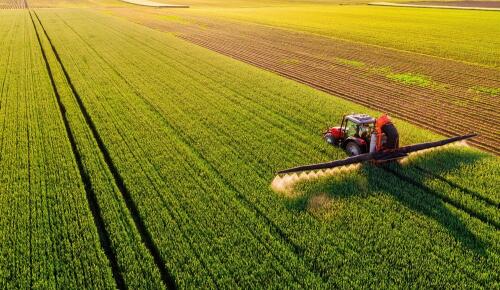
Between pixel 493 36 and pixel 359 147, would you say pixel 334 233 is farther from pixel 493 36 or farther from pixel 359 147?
pixel 493 36

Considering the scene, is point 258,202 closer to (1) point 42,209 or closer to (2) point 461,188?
(1) point 42,209

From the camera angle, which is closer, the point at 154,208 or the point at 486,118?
the point at 154,208

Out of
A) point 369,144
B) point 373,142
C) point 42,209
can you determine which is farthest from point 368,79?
point 42,209

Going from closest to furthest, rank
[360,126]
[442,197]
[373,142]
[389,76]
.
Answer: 1. [442,197]
2. [373,142]
3. [360,126]
4. [389,76]

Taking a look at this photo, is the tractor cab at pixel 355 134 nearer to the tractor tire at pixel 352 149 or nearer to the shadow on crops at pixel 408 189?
the tractor tire at pixel 352 149

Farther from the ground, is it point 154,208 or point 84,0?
point 84,0

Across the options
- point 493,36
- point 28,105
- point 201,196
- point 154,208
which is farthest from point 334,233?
point 493,36
